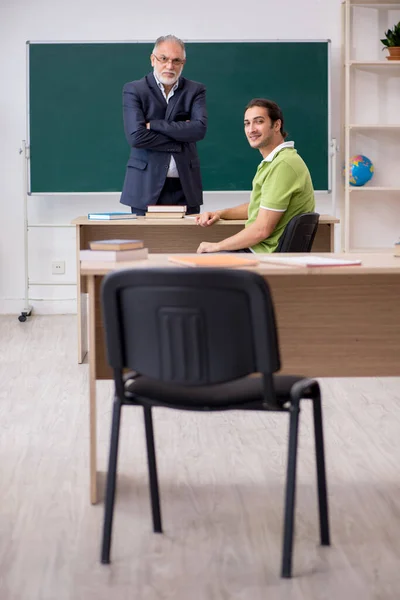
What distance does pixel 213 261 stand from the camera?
8.20 ft

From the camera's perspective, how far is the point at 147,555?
2225 millimetres

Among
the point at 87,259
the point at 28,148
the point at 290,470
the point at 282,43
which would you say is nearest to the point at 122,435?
the point at 87,259

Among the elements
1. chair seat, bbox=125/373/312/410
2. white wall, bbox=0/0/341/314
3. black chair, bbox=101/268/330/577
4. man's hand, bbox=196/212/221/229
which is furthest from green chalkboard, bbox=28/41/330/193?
black chair, bbox=101/268/330/577

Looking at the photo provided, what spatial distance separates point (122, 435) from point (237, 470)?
588 millimetres

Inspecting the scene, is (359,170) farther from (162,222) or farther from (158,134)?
(162,222)

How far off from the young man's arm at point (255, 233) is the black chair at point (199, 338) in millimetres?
1711

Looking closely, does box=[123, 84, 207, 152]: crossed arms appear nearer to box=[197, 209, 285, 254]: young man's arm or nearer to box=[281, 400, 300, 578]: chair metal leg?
box=[197, 209, 285, 254]: young man's arm

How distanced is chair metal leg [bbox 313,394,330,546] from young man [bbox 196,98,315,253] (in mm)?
1599

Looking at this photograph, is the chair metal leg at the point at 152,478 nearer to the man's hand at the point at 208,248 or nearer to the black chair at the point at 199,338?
the black chair at the point at 199,338

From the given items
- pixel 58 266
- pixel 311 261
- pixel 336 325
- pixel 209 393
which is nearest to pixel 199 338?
pixel 209 393

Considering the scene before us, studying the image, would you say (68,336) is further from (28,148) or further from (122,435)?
(122,435)

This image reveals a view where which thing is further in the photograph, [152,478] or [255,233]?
[255,233]

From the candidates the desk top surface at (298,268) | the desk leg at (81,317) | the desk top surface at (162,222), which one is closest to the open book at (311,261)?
the desk top surface at (298,268)

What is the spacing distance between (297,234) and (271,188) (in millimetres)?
242
